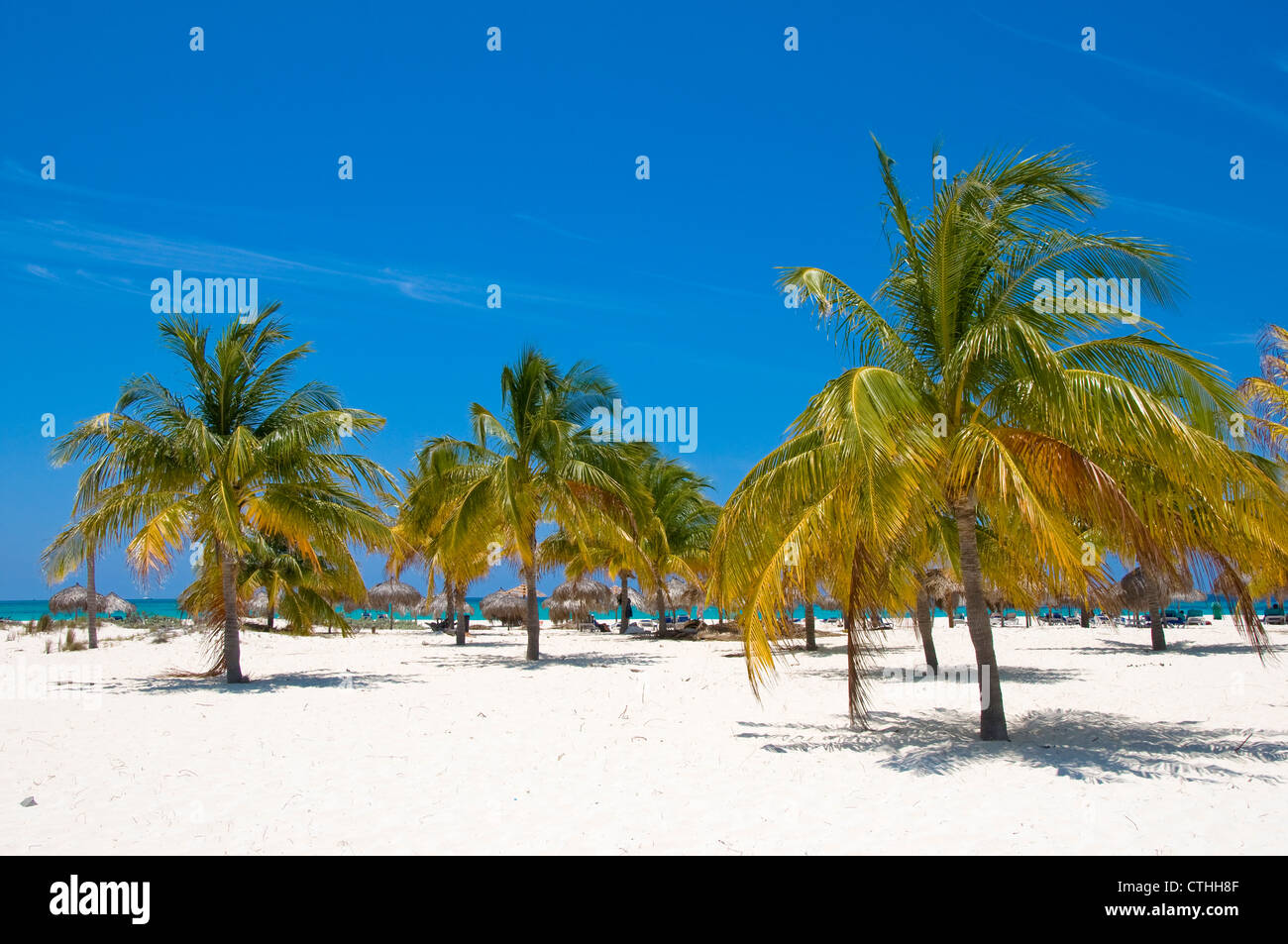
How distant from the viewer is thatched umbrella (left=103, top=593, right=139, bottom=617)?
3653cm

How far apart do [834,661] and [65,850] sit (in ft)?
50.0

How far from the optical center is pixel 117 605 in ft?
126

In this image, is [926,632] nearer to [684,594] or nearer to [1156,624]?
[1156,624]

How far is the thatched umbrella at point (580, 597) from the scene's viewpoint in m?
37.2

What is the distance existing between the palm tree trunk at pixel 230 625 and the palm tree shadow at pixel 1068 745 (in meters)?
8.91

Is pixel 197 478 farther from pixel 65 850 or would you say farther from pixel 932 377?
pixel 932 377

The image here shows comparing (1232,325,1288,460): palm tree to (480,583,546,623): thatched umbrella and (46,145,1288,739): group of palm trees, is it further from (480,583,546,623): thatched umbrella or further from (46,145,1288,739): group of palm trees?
(480,583,546,623): thatched umbrella

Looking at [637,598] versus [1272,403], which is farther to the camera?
[637,598]

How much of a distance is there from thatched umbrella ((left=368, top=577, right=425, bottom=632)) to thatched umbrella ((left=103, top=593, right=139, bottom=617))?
10484 millimetres

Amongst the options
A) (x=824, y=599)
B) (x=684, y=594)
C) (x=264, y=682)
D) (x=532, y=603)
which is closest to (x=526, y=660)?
(x=532, y=603)

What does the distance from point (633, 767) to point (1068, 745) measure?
4309 millimetres

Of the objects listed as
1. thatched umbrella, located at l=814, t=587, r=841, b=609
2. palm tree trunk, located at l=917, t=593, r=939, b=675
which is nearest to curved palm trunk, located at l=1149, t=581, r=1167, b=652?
thatched umbrella, located at l=814, t=587, r=841, b=609

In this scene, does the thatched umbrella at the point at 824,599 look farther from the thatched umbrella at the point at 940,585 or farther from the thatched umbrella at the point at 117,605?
the thatched umbrella at the point at 117,605
